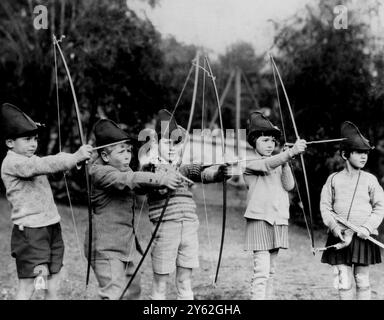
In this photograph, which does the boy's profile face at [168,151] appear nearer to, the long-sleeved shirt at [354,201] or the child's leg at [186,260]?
the child's leg at [186,260]

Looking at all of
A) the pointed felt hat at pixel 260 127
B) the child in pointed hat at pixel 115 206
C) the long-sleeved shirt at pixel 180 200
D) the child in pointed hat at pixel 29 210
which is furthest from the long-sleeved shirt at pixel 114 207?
the pointed felt hat at pixel 260 127

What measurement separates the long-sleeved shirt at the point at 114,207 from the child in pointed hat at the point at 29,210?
31 centimetres

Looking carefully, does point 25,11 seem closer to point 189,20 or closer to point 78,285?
point 189,20

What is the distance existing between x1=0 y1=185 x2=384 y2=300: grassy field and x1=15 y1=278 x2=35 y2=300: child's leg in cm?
111

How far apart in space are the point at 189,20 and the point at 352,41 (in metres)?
2.53

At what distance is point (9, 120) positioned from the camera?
401cm

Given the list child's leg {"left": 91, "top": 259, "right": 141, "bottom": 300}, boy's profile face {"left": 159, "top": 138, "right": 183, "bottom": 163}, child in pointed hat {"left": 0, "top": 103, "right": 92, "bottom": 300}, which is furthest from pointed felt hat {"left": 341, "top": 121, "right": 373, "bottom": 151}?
child in pointed hat {"left": 0, "top": 103, "right": 92, "bottom": 300}

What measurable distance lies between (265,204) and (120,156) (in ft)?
3.99

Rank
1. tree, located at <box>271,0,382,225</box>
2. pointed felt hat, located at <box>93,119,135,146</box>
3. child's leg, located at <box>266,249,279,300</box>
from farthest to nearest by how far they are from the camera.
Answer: tree, located at <box>271,0,382,225</box>, child's leg, located at <box>266,249,279,300</box>, pointed felt hat, located at <box>93,119,135,146</box>

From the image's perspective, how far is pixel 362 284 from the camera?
4336 mm

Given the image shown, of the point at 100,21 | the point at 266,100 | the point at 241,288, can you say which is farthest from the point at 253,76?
the point at 241,288

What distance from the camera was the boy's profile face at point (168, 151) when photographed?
173 inches

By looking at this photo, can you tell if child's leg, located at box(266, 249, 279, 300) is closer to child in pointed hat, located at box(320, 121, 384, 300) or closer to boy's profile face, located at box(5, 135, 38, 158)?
child in pointed hat, located at box(320, 121, 384, 300)

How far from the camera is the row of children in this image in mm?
3961
